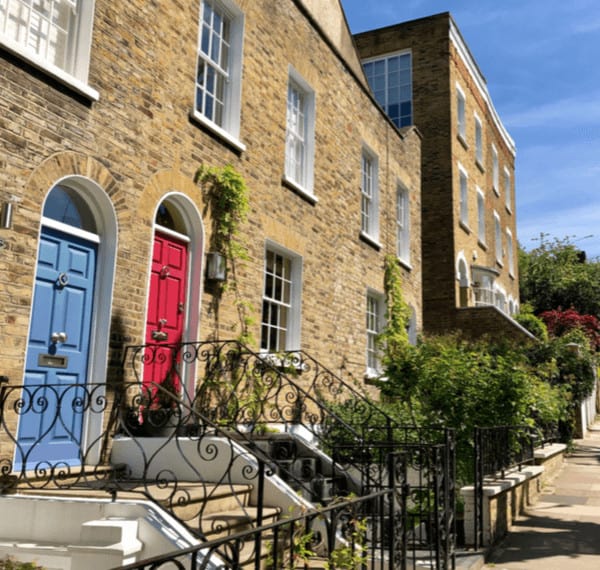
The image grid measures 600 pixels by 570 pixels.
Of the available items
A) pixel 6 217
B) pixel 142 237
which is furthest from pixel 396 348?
pixel 6 217

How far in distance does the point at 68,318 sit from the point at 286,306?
4.47 metres

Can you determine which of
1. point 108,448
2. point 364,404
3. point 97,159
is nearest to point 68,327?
point 108,448

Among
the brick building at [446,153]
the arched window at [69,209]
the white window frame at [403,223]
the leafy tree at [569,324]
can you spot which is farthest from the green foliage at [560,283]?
the arched window at [69,209]

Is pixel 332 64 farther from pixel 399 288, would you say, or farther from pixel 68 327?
pixel 68 327

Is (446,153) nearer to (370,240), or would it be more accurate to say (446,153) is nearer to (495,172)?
(495,172)

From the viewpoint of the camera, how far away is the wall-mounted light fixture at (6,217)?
220 inches

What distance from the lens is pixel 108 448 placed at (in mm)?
6578

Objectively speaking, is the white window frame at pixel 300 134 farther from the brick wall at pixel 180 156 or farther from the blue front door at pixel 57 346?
the blue front door at pixel 57 346

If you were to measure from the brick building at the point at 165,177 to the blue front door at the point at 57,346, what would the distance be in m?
0.02

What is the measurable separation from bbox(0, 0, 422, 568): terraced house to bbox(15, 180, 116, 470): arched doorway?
0.02 meters

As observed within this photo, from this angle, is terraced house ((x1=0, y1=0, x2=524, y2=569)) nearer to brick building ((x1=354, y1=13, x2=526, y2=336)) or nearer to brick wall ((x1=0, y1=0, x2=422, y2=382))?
brick wall ((x1=0, y1=0, x2=422, y2=382))

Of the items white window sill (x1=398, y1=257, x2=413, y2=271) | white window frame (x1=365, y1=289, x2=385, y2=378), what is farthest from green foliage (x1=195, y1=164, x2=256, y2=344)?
white window sill (x1=398, y1=257, x2=413, y2=271)

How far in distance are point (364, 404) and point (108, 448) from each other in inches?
186

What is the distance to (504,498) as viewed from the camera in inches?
324
